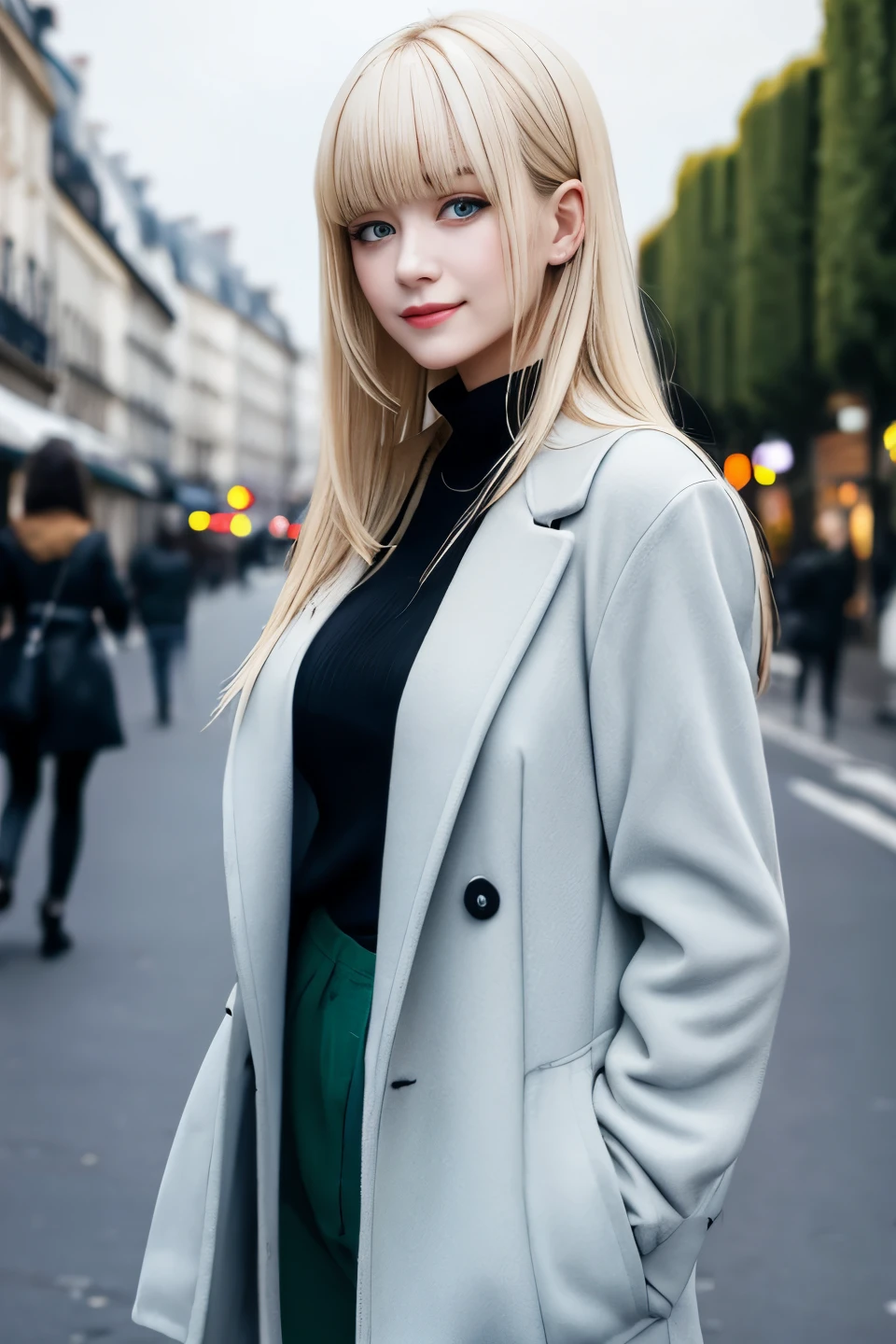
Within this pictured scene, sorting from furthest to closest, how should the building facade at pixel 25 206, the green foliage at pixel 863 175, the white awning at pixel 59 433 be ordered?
the building facade at pixel 25 206 → the white awning at pixel 59 433 → the green foliage at pixel 863 175

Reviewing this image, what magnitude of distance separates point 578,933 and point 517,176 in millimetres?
711

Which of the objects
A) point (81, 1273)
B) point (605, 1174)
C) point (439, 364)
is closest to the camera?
point (605, 1174)

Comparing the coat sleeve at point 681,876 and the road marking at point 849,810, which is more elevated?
the coat sleeve at point 681,876

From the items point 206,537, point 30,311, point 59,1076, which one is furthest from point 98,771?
point 206,537

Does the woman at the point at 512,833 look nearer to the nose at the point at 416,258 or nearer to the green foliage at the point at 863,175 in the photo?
the nose at the point at 416,258

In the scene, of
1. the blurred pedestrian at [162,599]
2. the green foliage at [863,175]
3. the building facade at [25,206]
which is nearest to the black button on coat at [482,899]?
the blurred pedestrian at [162,599]

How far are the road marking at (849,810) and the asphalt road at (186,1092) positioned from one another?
0.04m

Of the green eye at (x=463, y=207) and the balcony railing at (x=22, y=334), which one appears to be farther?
the balcony railing at (x=22, y=334)

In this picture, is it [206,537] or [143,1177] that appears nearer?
[143,1177]

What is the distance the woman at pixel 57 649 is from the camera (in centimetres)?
639

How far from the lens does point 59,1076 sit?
467 centimetres

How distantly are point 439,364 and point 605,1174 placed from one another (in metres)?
0.79

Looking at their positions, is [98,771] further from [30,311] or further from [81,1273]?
[30,311]

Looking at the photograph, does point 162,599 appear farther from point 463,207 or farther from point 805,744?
point 463,207
